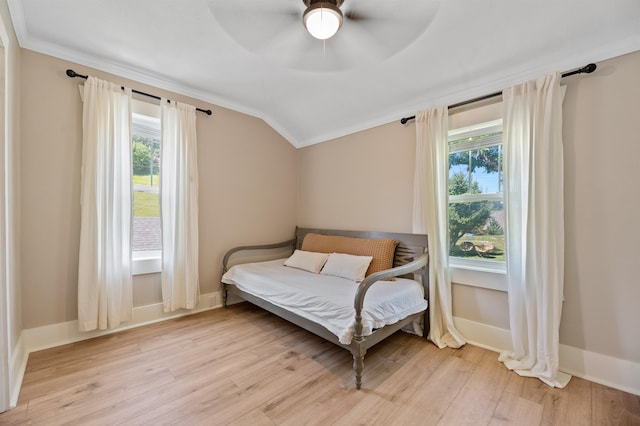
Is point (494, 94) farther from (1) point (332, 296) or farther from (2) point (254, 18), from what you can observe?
(1) point (332, 296)

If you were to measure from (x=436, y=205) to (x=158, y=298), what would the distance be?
304 cm

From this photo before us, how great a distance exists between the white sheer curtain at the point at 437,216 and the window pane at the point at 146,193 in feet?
9.23

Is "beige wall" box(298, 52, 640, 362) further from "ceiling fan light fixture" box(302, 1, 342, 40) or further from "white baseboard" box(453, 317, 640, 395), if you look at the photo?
"ceiling fan light fixture" box(302, 1, 342, 40)

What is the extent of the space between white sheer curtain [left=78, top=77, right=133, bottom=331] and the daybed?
1057 millimetres

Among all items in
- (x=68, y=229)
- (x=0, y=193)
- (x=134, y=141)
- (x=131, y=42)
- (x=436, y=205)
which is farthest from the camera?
(x=134, y=141)

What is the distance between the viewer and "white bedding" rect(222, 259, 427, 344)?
1917 millimetres

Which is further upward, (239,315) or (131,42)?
(131,42)

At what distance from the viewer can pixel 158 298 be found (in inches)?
112

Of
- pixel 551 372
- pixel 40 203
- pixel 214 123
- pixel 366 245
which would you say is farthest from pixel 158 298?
pixel 551 372

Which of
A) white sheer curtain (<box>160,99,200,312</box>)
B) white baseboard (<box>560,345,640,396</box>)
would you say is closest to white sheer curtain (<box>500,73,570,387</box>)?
white baseboard (<box>560,345,640,396</box>)

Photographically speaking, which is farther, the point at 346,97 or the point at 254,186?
the point at 254,186

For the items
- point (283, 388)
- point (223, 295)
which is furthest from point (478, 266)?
point (223, 295)

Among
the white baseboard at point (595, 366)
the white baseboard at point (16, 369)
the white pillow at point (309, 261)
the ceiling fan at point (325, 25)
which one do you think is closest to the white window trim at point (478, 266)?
the white baseboard at point (595, 366)

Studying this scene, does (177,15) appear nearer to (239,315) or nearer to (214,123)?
(214,123)
